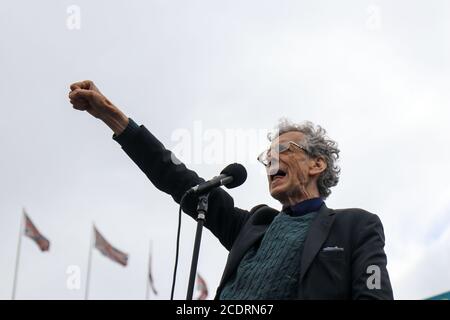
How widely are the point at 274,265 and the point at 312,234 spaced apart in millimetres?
302

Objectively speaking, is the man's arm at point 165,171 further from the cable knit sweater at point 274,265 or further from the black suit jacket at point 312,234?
the cable knit sweater at point 274,265

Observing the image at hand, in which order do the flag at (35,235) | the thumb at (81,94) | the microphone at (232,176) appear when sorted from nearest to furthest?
the microphone at (232,176)
the thumb at (81,94)
the flag at (35,235)

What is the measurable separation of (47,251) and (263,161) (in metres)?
23.6

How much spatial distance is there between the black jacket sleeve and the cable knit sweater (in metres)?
0.46

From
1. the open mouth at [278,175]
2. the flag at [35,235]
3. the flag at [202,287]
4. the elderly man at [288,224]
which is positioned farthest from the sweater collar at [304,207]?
the flag at [202,287]

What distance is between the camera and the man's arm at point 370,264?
4230 millimetres

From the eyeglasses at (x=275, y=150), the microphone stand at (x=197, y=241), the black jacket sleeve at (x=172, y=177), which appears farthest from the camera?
the eyeglasses at (x=275, y=150)

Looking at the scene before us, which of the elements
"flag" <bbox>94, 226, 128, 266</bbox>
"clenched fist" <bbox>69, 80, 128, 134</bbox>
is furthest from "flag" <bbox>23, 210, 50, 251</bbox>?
"clenched fist" <bbox>69, 80, 128, 134</bbox>

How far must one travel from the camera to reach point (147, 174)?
536cm

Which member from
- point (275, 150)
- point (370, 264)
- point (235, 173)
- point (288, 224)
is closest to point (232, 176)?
point (235, 173)

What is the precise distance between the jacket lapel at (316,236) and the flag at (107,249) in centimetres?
2520
